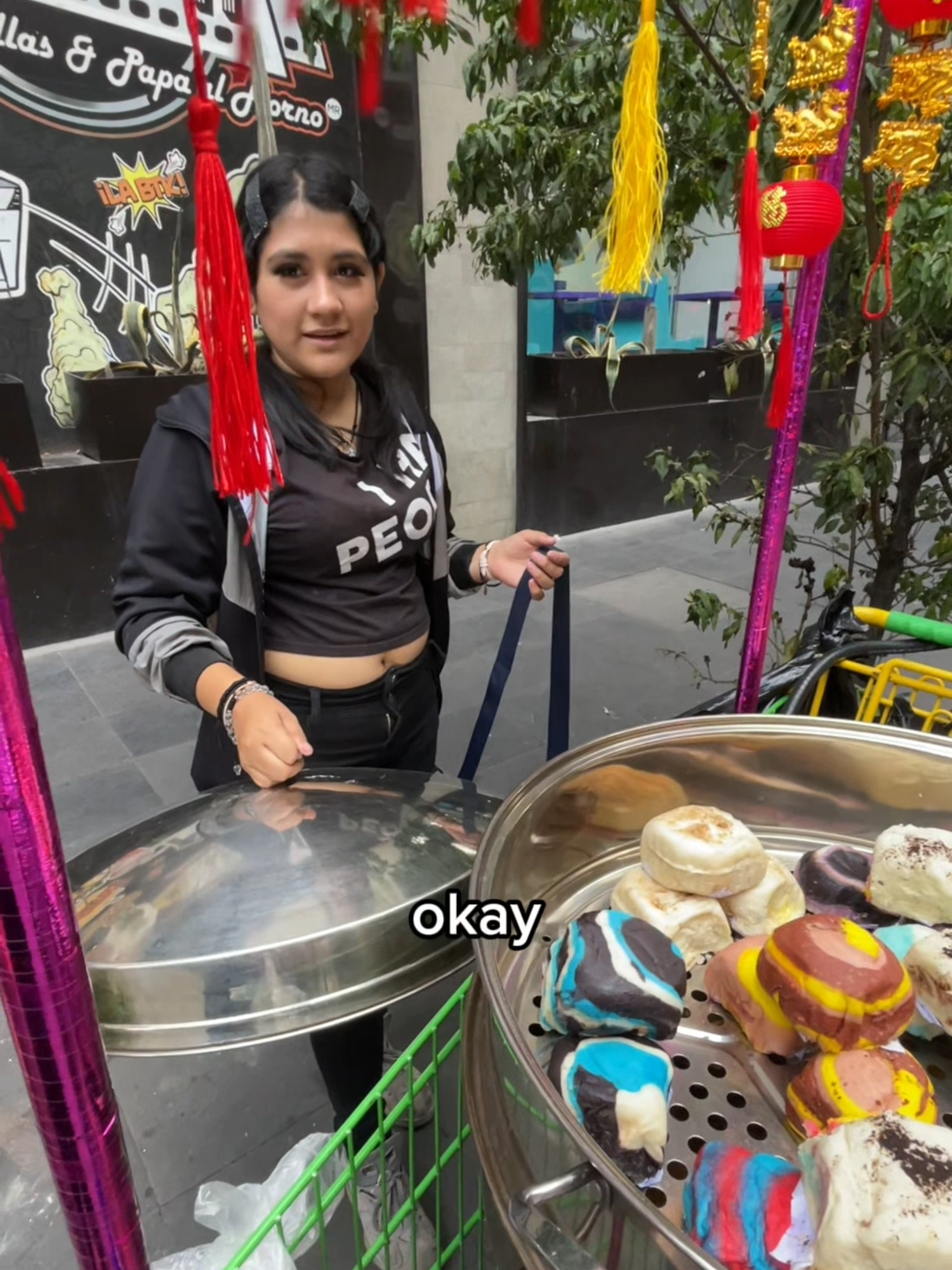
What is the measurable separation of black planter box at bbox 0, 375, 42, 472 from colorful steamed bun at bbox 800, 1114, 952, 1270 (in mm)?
3329

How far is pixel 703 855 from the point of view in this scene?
0.75m

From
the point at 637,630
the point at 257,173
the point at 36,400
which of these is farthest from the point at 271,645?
the point at 36,400

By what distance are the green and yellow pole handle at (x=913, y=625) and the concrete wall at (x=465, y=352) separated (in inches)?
126

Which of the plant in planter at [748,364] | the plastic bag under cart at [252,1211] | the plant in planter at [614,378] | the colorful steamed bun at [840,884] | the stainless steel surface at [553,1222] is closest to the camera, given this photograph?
the stainless steel surface at [553,1222]

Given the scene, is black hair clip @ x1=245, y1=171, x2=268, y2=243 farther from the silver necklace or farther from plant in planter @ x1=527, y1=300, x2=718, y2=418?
plant in planter @ x1=527, y1=300, x2=718, y2=418

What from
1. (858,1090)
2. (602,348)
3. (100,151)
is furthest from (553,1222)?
(602,348)

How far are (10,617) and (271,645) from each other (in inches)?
28.6

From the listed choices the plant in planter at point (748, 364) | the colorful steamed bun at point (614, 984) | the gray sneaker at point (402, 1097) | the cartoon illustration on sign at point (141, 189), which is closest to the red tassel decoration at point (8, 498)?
the colorful steamed bun at point (614, 984)

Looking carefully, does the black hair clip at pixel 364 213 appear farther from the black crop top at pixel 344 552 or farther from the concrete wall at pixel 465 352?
the concrete wall at pixel 465 352

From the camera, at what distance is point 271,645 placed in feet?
3.49

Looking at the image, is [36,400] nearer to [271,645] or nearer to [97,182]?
[97,182]

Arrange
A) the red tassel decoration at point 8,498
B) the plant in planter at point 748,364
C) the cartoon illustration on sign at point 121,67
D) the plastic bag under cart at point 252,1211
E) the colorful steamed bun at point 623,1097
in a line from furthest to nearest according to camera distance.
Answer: the cartoon illustration on sign at point 121,67
the plant in planter at point 748,364
the plastic bag under cart at point 252,1211
the colorful steamed bun at point 623,1097
the red tassel decoration at point 8,498

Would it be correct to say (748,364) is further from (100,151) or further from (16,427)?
(16,427)

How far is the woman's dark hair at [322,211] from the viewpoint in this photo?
87 centimetres
